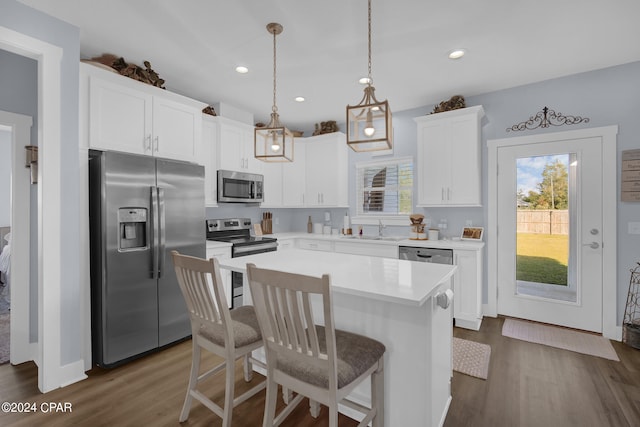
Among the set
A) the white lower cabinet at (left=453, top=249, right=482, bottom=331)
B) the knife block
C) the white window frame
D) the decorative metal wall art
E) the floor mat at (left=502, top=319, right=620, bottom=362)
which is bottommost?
the floor mat at (left=502, top=319, right=620, bottom=362)

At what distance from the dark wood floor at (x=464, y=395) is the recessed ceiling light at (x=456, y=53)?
2818 millimetres

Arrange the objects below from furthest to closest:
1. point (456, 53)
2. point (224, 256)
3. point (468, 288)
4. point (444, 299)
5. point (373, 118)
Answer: point (224, 256) < point (468, 288) < point (456, 53) < point (373, 118) < point (444, 299)

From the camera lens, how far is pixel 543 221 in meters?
3.53

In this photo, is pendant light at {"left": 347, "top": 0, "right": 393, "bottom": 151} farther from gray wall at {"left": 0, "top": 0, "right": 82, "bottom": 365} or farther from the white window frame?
the white window frame

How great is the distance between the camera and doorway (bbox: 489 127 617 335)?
3209 millimetres

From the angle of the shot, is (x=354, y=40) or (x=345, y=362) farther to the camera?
(x=354, y=40)

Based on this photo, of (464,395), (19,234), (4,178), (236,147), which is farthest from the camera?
(4,178)

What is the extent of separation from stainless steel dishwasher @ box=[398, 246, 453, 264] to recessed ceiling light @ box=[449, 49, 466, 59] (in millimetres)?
2009

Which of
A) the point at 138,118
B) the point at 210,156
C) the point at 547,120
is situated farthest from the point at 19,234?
the point at 547,120

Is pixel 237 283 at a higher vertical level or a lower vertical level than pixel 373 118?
lower

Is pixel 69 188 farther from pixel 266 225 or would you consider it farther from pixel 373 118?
pixel 266 225

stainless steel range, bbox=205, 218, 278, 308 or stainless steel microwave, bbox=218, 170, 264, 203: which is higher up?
stainless steel microwave, bbox=218, 170, 264, 203

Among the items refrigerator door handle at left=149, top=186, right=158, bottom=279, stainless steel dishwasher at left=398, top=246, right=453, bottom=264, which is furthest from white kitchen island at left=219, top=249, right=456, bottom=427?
stainless steel dishwasher at left=398, top=246, right=453, bottom=264

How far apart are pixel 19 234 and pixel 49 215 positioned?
2.26 ft
